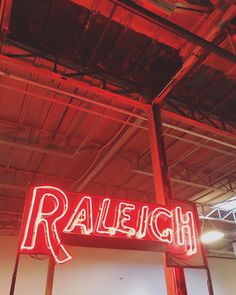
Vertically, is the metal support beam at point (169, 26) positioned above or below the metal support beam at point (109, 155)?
below

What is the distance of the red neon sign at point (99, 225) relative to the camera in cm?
239

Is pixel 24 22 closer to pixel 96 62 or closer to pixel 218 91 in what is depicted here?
pixel 96 62

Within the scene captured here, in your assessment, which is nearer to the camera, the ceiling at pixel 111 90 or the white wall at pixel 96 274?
the ceiling at pixel 111 90

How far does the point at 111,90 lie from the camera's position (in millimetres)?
3910

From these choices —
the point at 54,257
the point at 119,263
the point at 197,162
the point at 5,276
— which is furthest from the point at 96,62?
the point at 119,263

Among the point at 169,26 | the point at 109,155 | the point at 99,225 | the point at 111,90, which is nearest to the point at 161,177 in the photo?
the point at 99,225

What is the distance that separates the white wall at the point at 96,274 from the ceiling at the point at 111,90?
9.74 feet

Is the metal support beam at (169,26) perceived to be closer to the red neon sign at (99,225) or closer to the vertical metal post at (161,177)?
the vertical metal post at (161,177)

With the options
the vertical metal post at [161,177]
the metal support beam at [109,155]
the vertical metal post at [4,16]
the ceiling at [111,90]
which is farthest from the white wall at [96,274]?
the vertical metal post at [4,16]

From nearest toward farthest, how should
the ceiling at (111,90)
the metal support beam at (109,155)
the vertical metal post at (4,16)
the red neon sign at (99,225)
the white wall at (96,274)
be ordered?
the red neon sign at (99,225) < the vertical metal post at (4,16) < the ceiling at (111,90) < the metal support beam at (109,155) < the white wall at (96,274)

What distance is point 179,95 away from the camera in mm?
4488

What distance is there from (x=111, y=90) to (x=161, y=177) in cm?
143

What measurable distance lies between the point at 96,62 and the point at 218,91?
202 cm

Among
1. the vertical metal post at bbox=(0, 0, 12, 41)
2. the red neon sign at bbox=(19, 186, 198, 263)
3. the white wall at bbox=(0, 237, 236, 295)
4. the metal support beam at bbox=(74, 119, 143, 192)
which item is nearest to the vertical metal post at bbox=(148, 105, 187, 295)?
the red neon sign at bbox=(19, 186, 198, 263)
